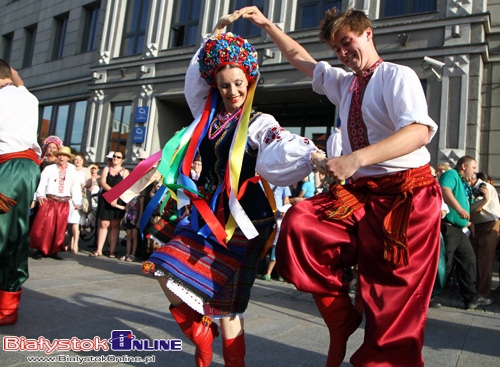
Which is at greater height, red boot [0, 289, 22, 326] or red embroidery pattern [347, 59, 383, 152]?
red embroidery pattern [347, 59, 383, 152]

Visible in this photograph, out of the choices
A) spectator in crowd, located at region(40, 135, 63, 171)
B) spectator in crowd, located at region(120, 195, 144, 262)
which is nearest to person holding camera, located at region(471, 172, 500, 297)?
spectator in crowd, located at region(120, 195, 144, 262)

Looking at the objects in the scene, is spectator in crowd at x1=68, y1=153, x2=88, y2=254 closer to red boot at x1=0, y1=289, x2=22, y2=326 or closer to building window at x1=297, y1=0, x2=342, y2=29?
red boot at x1=0, y1=289, x2=22, y2=326

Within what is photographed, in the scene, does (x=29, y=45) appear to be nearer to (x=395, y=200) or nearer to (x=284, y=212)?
(x=284, y=212)

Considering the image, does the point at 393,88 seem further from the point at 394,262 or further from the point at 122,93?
the point at 122,93

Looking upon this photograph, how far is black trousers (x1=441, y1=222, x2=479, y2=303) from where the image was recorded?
16.9ft

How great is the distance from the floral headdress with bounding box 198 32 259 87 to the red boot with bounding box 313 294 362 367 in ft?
4.15

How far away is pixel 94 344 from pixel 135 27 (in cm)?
1405

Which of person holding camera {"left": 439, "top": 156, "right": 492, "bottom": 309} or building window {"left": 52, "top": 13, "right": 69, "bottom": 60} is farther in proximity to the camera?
building window {"left": 52, "top": 13, "right": 69, "bottom": 60}

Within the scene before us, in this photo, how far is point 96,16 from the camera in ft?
55.3

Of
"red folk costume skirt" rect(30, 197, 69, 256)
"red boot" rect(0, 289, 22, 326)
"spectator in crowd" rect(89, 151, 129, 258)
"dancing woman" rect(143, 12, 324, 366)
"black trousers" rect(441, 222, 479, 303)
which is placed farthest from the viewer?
"spectator in crowd" rect(89, 151, 129, 258)

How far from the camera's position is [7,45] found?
20375mm

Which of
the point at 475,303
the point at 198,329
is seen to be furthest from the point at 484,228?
the point at 198,329

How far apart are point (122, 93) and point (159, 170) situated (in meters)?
13.2

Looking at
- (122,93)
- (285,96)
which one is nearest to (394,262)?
(285,96)
